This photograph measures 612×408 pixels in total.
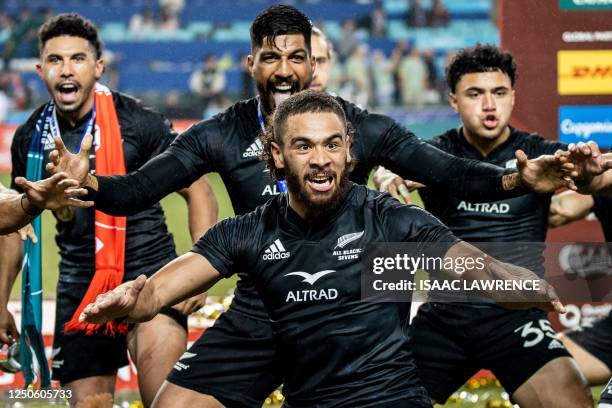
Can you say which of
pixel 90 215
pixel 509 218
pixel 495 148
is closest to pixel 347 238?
pixel 509 218

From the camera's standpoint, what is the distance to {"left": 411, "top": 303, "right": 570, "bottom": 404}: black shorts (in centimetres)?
610

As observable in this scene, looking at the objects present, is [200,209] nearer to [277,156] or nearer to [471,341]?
[277,156]

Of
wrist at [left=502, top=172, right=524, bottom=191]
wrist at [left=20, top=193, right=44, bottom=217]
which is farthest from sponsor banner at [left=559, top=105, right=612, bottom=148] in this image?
wrist at [left=20, top=193, right=44, bottom=217]

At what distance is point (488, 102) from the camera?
6.64 meters

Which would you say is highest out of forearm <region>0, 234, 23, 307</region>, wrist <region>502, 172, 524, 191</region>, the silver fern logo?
wrist <region>502, 172, 524, 191</region>

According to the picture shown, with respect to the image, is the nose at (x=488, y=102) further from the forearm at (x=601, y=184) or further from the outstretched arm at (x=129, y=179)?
the outstretched arm at (x=129, y=179)

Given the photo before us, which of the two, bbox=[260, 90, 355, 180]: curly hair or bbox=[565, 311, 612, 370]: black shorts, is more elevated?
bbox=[260, 90, 355, 180]: curly hair

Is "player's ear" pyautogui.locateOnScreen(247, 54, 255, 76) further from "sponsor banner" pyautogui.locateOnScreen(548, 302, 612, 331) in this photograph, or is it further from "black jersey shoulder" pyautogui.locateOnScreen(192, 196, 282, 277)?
"sponsor banner" pyautogui.locateOnScreen(548, 302, 612, 331)

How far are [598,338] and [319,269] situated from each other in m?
2.66

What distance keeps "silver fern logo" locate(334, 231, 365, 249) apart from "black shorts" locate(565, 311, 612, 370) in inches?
99.4

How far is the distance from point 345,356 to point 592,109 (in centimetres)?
385

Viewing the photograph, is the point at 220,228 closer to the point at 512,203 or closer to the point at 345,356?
the point at 345,356

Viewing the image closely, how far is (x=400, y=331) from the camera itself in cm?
498

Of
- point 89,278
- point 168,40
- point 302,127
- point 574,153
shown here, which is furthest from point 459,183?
point 168,40
